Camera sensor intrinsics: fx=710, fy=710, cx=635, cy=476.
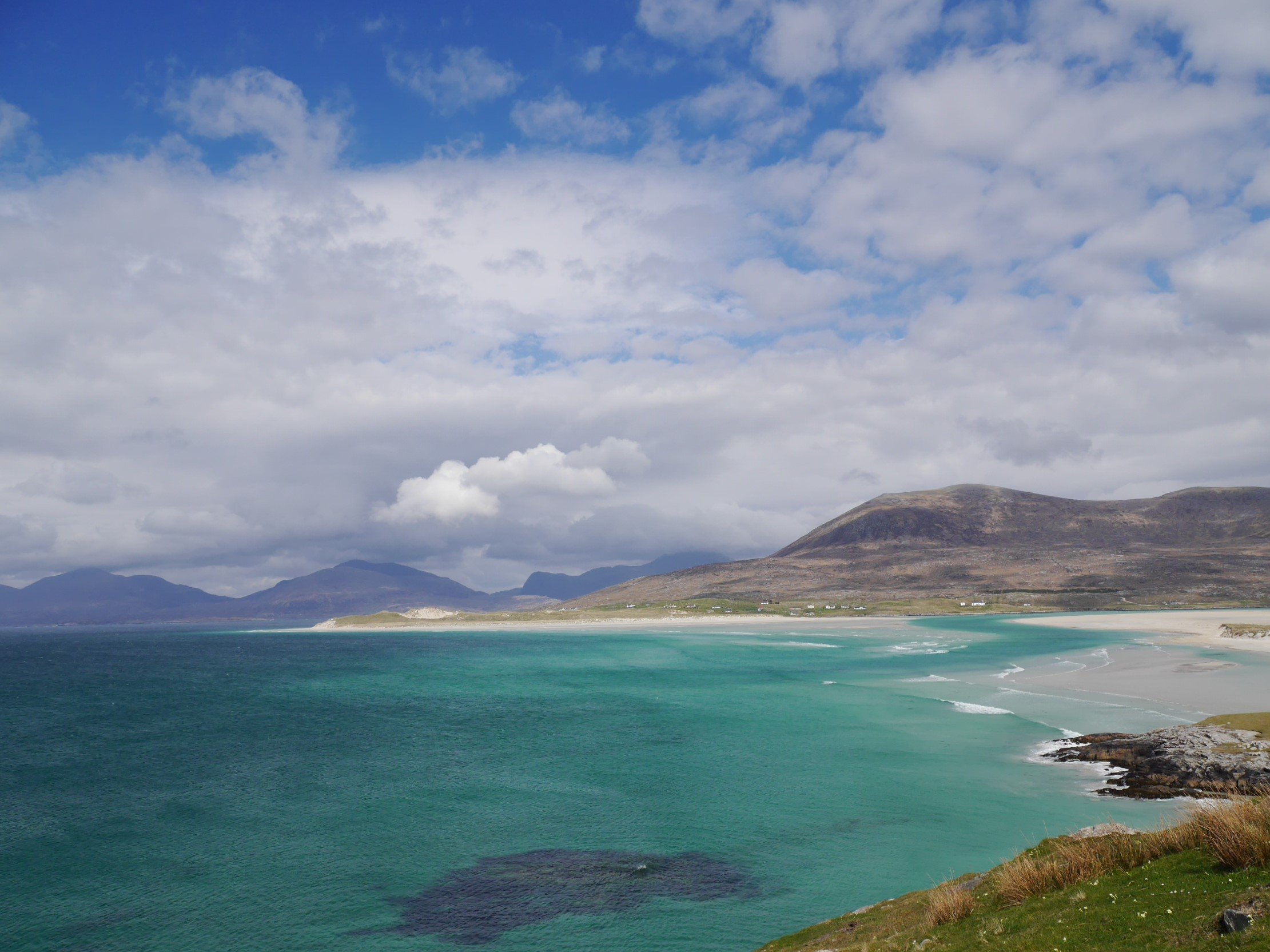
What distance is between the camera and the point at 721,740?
48625 mm

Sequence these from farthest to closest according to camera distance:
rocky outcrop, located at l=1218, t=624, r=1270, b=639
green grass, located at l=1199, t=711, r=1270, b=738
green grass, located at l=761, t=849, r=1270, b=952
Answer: rocky outcrop, located at l=1218, t=624, r=1270, b=639
green grass, located at l=1199, t=711, r=1270, b=738
green grass, located at l=761, t=849, r=1270, b=952

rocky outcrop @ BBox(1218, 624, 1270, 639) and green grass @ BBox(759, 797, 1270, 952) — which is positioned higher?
green grass @ BBox(759, 797, 1270, 952)

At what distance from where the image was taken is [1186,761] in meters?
33.3

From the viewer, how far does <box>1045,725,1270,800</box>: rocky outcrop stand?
3103 cm

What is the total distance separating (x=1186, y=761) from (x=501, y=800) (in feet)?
107

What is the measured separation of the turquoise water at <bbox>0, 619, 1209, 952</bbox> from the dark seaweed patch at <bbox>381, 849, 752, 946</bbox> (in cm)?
50

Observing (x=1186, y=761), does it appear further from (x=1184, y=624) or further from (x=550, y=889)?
(x=1184, y=624)

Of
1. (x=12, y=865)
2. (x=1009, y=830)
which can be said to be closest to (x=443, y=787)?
(x=12, y=865)

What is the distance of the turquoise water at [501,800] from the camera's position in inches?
904

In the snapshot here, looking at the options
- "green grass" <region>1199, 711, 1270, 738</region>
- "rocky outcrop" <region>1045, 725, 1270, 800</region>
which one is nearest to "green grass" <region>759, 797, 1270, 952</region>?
"rocky outcrop" <region>1045, 725, 1270, 800</region>

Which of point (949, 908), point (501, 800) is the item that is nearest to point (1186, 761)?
point (949, 908)

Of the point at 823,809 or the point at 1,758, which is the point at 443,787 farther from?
the point at 1,758

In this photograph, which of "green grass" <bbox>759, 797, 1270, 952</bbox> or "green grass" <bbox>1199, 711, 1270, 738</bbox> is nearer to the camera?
"green grass" <bbox>759, 797, 1270, 952</bbox>

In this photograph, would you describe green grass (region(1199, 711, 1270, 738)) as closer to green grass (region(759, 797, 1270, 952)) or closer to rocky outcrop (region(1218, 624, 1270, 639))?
green grass (region(759, 797, 1270, 952))
